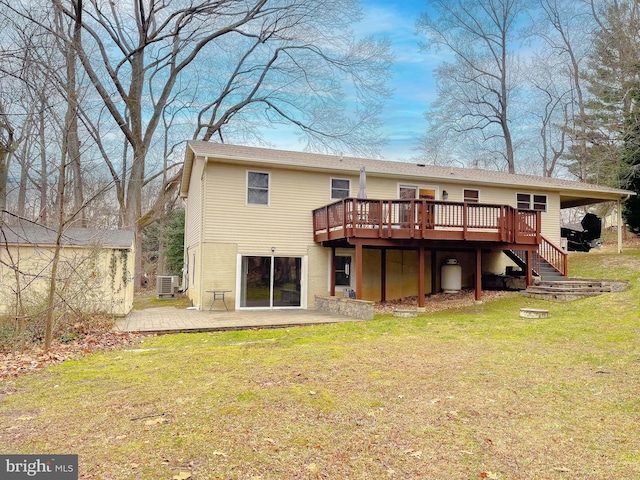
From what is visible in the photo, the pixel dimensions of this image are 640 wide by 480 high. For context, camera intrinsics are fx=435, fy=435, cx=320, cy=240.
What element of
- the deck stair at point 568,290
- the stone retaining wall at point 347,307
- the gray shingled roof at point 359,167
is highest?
the gray shingled roof at point 359,167

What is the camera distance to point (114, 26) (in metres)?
21.3

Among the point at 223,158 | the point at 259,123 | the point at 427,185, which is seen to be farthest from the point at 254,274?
the point at 259,123

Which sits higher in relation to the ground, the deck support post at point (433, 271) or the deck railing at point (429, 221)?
the deck railing at point (429, 221)

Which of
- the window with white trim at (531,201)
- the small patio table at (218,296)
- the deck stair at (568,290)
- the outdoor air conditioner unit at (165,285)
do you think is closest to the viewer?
the deck stair at (568,290)

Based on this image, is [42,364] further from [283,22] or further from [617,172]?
[617,172]

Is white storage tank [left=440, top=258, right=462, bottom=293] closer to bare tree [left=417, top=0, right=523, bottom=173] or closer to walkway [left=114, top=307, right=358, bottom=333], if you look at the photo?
walkway [left=114, top=307, right=358, bottom=333]

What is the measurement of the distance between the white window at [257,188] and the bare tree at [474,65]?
771 inches

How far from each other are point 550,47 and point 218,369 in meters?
31.2

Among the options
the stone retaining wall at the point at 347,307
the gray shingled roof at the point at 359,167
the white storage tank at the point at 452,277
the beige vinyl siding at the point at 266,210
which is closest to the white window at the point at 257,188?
the beige vinyl siding at the point at 266,210

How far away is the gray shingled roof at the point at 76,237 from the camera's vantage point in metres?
10.6

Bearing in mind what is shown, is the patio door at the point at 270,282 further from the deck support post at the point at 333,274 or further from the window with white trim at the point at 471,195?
the window with white trim at the point at 471,195

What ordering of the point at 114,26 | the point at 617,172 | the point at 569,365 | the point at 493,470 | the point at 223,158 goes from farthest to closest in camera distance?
the point at 114,26
the point at 617,172
the point at 223,158
the point at 569,365
the point at 493,470

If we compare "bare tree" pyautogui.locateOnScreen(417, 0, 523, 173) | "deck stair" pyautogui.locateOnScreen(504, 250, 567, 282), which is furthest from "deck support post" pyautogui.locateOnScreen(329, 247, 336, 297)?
"bare tree" pyautogui.locateOnScreen(417, 0, 523, 173)

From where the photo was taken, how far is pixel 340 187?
1503cm
